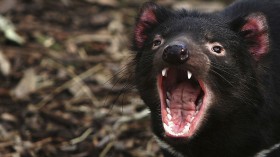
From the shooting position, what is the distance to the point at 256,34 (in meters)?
4.81

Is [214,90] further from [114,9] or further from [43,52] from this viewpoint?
[114,9]

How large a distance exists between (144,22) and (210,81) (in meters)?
0.75

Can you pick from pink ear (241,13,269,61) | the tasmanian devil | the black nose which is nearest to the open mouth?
the tasmanian devil

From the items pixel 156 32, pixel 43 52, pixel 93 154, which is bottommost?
pixel 93 154

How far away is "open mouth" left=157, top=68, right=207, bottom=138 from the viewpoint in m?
4.55

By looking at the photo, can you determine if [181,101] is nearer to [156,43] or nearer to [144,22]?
[156,43]

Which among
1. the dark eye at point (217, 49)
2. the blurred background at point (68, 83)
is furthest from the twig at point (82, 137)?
the dark eye at point (217, 49)

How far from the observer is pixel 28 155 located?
18.6 feet

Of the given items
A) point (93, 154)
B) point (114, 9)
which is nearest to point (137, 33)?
point (93, 154)

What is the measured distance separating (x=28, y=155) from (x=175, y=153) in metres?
1.20

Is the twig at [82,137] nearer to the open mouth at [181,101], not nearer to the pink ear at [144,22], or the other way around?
the pink ear at [144,22]

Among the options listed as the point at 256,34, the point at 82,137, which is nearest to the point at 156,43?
the point at 256,34

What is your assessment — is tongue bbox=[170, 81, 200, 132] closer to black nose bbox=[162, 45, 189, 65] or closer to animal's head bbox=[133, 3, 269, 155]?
animal's head bbox=[133, 3, 269, 155]

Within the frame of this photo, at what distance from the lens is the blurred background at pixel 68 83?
5922 mm
